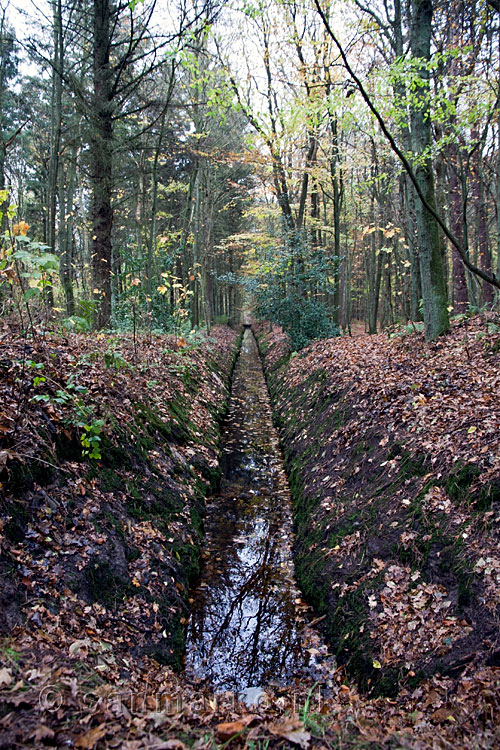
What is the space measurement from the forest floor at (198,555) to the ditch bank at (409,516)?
2cm

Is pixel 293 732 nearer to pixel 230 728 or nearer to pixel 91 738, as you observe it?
pixel 230 728

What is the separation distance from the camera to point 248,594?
4.82 meters

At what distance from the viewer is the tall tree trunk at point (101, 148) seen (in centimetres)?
941

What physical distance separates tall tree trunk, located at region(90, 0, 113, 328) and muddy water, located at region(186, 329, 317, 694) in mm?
5476

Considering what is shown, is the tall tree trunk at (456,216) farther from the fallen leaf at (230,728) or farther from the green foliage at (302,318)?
the fallen leaf at (230,728)

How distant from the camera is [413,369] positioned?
710cm

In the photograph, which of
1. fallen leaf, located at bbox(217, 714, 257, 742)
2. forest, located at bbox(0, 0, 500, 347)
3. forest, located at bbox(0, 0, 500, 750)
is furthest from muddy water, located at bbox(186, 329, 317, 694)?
forest, located at bbox(0, 0, 500, 347)

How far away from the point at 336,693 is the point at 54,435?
3448 millimetres

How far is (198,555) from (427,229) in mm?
7122

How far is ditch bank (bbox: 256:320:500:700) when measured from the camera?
320cm

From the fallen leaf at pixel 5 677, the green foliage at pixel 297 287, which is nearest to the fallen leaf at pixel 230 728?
the fallen leaf at pixel 5 677

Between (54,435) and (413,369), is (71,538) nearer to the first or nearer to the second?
(54,435)

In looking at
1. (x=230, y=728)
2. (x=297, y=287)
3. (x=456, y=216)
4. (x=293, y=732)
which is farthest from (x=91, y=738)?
(x=297, y=287)

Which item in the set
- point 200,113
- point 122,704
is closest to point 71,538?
point 122,704
